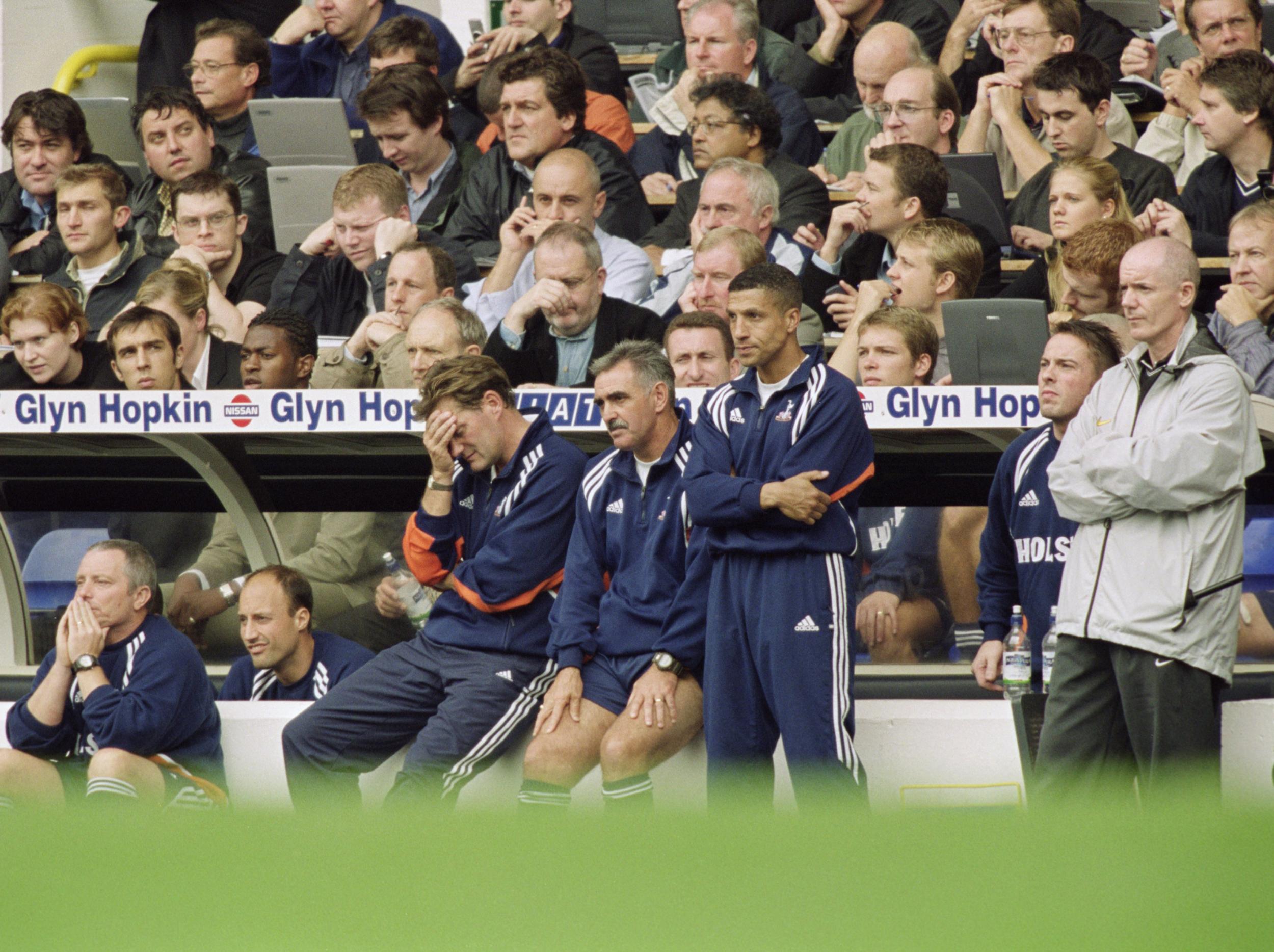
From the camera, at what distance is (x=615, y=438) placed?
540 centimetres

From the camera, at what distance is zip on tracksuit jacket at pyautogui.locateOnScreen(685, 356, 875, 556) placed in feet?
16.5

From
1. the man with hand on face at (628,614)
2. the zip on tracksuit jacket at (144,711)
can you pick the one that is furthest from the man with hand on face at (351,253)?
the man with hand on face at (628,614)

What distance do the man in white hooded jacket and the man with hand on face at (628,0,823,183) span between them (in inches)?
148

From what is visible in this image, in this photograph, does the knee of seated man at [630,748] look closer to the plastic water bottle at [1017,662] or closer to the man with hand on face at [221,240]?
the plastic water bottle at [1017,662]

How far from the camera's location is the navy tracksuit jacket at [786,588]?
5004mm

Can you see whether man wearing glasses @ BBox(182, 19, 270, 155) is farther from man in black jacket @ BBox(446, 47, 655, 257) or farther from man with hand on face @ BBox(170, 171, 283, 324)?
man in black jacket @ BBox(446, 47, 655, 257)

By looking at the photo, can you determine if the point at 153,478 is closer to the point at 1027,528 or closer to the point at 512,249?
the point at 512,249

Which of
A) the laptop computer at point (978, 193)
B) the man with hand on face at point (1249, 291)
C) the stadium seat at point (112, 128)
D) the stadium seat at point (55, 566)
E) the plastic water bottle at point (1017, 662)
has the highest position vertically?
the stadium seat at point (112, 128)

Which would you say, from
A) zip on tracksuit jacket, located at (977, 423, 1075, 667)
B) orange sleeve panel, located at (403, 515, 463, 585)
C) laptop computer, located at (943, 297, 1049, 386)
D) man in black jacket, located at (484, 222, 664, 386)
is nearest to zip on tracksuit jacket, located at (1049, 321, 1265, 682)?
zip on tracksuit jacket, located at (977, 423, 1075, 667)

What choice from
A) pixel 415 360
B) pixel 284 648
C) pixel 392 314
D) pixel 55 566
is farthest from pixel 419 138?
pixel 284 648

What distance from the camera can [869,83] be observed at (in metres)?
8.42

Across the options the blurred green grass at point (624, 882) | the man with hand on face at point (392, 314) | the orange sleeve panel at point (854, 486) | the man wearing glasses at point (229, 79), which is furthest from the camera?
the man wearing glasses at point (229, 79)

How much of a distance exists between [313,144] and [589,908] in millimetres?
7549

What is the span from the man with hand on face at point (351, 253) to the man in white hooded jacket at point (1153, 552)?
3.42 metres
